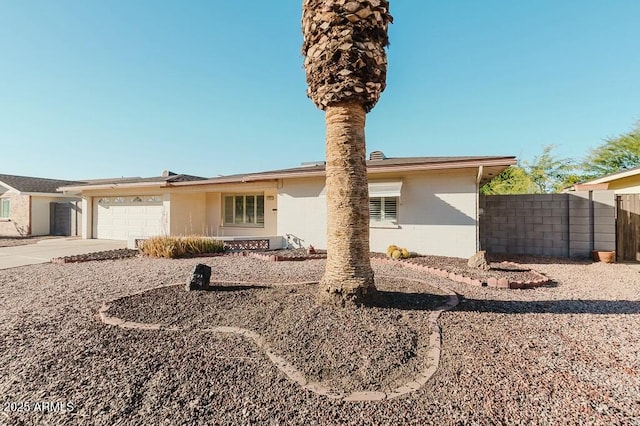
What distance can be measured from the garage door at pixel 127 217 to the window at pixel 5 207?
31.8 feet

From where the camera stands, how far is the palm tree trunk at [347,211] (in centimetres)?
483

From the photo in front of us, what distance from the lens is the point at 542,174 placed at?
2681 centimetres

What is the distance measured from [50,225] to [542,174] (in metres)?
43.3

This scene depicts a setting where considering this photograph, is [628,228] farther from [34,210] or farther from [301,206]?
[34,210]

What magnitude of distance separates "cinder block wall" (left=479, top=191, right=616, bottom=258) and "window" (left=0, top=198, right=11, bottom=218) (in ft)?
112

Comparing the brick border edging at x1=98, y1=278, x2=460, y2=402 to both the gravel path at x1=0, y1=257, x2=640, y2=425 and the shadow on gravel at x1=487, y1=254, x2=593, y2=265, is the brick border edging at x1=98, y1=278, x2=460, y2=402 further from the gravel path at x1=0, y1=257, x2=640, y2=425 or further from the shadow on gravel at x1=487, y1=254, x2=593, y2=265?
the shadow on gravel at x1=487, y1=254, x2=593, y2=265

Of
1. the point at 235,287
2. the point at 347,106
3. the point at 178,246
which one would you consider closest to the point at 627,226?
the point at 347,106

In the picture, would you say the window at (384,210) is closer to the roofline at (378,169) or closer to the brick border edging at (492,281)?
the roofline at (378,169)

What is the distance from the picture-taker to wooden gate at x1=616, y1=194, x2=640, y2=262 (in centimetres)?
1054

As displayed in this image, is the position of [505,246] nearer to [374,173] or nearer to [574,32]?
[374,173]

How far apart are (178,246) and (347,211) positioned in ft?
31.7

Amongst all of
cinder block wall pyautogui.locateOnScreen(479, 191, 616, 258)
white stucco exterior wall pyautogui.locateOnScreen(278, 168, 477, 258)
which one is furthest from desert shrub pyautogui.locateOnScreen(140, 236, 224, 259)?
cinder block wall pyautogui.locateOnScreen(479, 191, 616, 258)

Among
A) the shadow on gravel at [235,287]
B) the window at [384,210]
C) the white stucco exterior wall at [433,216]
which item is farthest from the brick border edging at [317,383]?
the window at [384,210]

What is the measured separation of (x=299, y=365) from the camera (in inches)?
127
